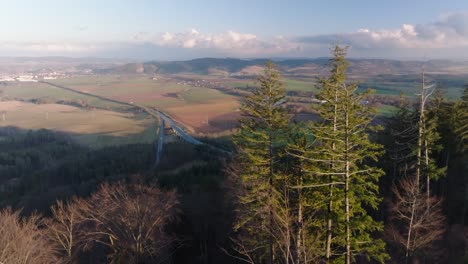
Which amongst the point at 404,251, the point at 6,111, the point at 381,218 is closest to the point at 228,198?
the point at 381,218

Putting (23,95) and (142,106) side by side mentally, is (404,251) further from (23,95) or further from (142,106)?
(23,95)

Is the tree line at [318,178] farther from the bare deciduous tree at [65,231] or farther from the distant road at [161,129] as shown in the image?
the distant road at [161,129]

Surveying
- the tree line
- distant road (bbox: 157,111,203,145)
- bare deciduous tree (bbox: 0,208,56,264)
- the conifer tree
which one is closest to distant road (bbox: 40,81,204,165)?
distant road (bbox: 157,111,203,145)

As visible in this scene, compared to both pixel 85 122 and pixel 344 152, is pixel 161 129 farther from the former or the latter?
pixel 344 152

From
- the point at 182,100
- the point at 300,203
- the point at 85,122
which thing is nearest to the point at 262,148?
the point at 300,203

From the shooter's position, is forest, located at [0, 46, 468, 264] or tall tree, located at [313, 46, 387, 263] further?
forest, located at [0, 46, 468, 264]

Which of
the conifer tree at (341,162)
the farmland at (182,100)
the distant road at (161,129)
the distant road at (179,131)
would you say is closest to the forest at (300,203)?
the conifer tree at (341,162)

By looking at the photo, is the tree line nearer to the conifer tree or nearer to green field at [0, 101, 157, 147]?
the conifer tree
